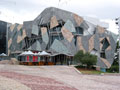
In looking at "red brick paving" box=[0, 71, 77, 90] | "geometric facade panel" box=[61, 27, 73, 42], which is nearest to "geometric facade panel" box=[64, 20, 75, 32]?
"geometric facade panel" box=[61, 27, 73, 42]

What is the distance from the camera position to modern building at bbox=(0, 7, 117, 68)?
37.7 m

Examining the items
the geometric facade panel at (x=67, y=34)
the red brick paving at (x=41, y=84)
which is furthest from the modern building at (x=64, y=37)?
the red brick paving at (x=41, y=84)

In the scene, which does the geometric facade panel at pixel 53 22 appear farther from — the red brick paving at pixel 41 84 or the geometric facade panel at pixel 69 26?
the red brick paving at pixel 41 84

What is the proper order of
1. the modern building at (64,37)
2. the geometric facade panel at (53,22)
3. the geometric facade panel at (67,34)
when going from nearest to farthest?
the modern building at (64,37) → the geometric facade panel at (67,34) → the geometric facade panel at (53,22)

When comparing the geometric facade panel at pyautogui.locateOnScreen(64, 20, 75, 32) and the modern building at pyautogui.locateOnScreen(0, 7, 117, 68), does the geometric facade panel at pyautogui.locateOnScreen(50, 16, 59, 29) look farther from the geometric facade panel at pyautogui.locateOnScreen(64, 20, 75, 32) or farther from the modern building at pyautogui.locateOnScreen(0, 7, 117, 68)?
the geometric facade panel at pyautogui.locateOnScreen(64, 20, 75, 32)

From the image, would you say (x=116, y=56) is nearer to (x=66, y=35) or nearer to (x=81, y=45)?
(x=81, y=45)

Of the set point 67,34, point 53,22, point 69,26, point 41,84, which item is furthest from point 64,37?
point 41,84

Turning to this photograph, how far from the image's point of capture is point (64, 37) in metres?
37.9

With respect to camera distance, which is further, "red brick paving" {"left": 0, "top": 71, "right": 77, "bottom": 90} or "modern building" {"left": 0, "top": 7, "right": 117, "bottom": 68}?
"modern building" {"left": 0, "top": 7, "right": 117, "bottom": 68}

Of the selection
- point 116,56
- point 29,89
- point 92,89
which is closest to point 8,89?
point 29,89

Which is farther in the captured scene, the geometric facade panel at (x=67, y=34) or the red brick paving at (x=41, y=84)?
the geometric facade panel at (x=67, y=34)

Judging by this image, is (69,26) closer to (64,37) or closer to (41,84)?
(64,37)

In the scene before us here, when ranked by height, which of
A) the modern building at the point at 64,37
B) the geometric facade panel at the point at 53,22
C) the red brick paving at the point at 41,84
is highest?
the geometric facade panel at the point at 53,22

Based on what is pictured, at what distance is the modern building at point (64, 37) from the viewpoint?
3766 centimetres
